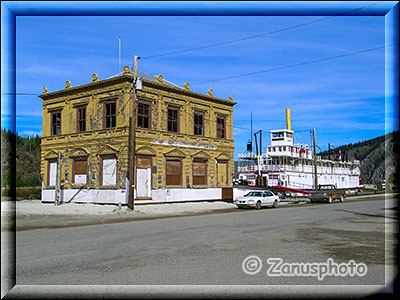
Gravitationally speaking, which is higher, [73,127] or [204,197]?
[73,127]

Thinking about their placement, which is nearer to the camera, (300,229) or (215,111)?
(300,229)

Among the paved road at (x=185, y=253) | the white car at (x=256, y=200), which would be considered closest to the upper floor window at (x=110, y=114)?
the white car at (x=256, y=200)

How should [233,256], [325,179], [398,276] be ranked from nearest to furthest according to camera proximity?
[398,276] → [233,256] → [325,179]

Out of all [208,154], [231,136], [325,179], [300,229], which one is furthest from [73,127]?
[325,179]

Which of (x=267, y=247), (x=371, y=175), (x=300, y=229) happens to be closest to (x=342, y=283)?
(x=267, y=247)

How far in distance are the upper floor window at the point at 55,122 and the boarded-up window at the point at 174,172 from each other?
10823 millimetres

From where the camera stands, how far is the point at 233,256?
9500 millimetres

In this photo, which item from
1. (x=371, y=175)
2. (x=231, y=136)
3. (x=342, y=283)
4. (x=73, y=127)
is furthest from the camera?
(x=371, y=175)

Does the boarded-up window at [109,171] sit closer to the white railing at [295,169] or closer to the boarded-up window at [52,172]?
the boarded-up window at [52,172]

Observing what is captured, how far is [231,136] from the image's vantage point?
38.9 meters

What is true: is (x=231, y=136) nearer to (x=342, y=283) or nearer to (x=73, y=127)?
(x=73, y=127)

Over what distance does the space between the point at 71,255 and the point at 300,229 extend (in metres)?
9.10

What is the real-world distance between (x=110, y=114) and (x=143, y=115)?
2.67 meters

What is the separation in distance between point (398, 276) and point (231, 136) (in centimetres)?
3148
